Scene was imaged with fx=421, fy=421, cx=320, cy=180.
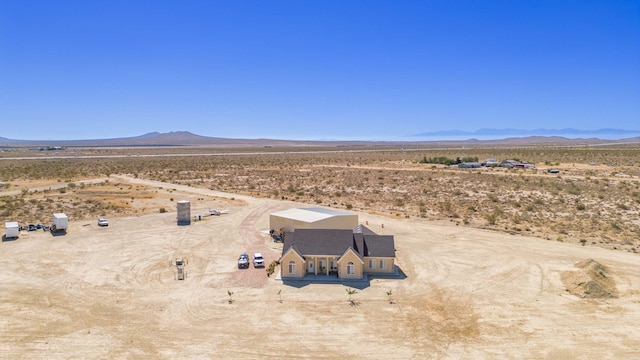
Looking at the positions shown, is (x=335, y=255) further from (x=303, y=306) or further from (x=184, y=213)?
(x=184, y=213)

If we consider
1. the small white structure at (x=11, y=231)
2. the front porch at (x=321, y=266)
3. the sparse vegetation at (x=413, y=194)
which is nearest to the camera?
the front porch at (x=321, y=266)

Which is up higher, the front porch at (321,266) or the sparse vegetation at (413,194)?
the sparse vegetation at (413,194)

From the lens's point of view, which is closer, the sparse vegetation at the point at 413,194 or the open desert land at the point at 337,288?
the open desert land at the point at 337,288

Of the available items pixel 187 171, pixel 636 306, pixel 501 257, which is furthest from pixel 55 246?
pixel 187 171

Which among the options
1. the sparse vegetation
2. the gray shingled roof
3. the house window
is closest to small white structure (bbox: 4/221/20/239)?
the sparse vegetation

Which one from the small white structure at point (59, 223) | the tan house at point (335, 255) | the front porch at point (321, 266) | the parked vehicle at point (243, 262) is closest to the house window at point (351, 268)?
the tan house at point (335, 255)

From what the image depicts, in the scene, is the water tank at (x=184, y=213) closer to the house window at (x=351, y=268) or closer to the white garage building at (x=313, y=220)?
the white garage building at (x=313, y=220)

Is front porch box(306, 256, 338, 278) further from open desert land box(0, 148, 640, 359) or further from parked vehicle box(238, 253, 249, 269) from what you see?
parked vehicle box(238, 253, 249, 269)

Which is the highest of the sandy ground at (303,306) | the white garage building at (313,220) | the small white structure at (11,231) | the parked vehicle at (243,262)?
the white garage building at (313,220)
